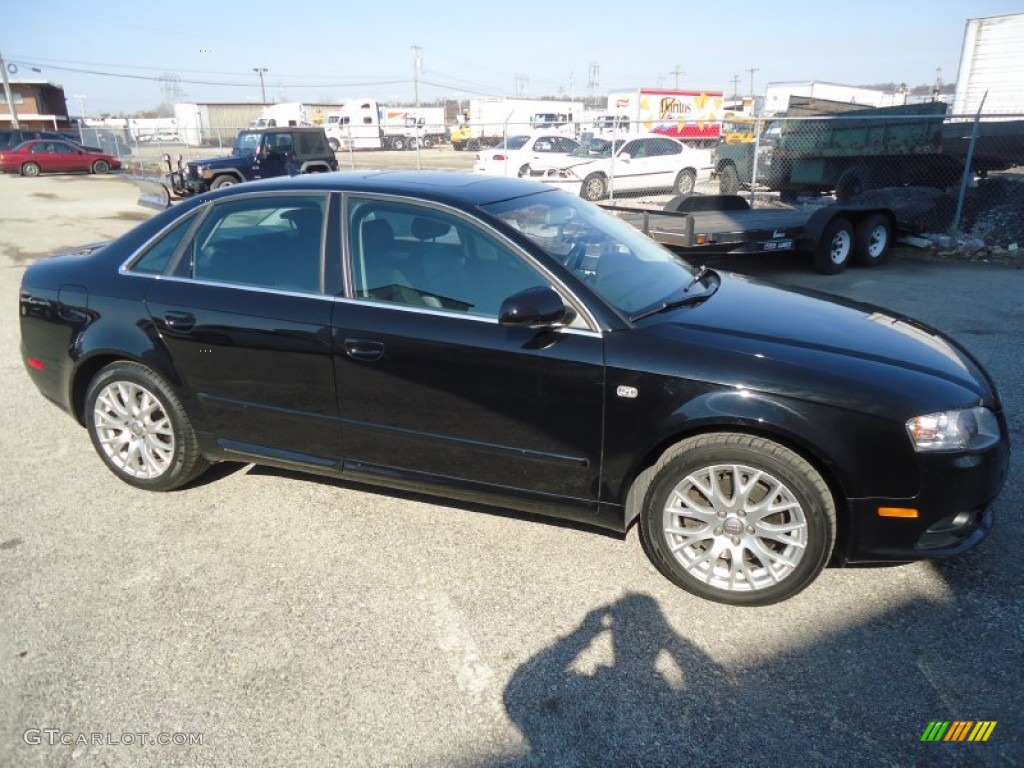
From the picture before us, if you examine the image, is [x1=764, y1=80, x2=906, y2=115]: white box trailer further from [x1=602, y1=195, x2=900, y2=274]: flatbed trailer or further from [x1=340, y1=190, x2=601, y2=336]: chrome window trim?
[x1=340, y1=190, x2=601, y2=336]: chrome window trim

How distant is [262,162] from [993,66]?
21006 mm

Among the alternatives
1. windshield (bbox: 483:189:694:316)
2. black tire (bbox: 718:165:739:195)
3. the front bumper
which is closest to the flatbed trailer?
windshield (bbox: 483:189:694:316)

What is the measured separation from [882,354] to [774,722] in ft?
5.08

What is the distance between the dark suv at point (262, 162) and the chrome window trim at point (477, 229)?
16.9 m

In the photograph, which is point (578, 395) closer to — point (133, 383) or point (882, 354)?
point (882, 354)

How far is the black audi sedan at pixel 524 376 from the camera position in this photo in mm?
2801

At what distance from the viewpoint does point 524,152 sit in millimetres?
18969

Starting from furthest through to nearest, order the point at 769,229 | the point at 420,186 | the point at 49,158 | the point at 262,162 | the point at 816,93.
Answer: the point at 816,93
the point at 49,158
the point at 262,162
the point at 769,229
the point at 420,186

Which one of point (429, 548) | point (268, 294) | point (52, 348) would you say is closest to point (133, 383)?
point (52, 348)

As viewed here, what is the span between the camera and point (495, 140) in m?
51.6

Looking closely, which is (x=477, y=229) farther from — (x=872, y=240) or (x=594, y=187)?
(x=594, y=187)

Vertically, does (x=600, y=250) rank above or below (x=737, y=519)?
above

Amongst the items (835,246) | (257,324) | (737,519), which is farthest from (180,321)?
(835,246)

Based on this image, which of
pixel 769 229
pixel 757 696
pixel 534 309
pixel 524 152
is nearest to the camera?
pixel 757 696
